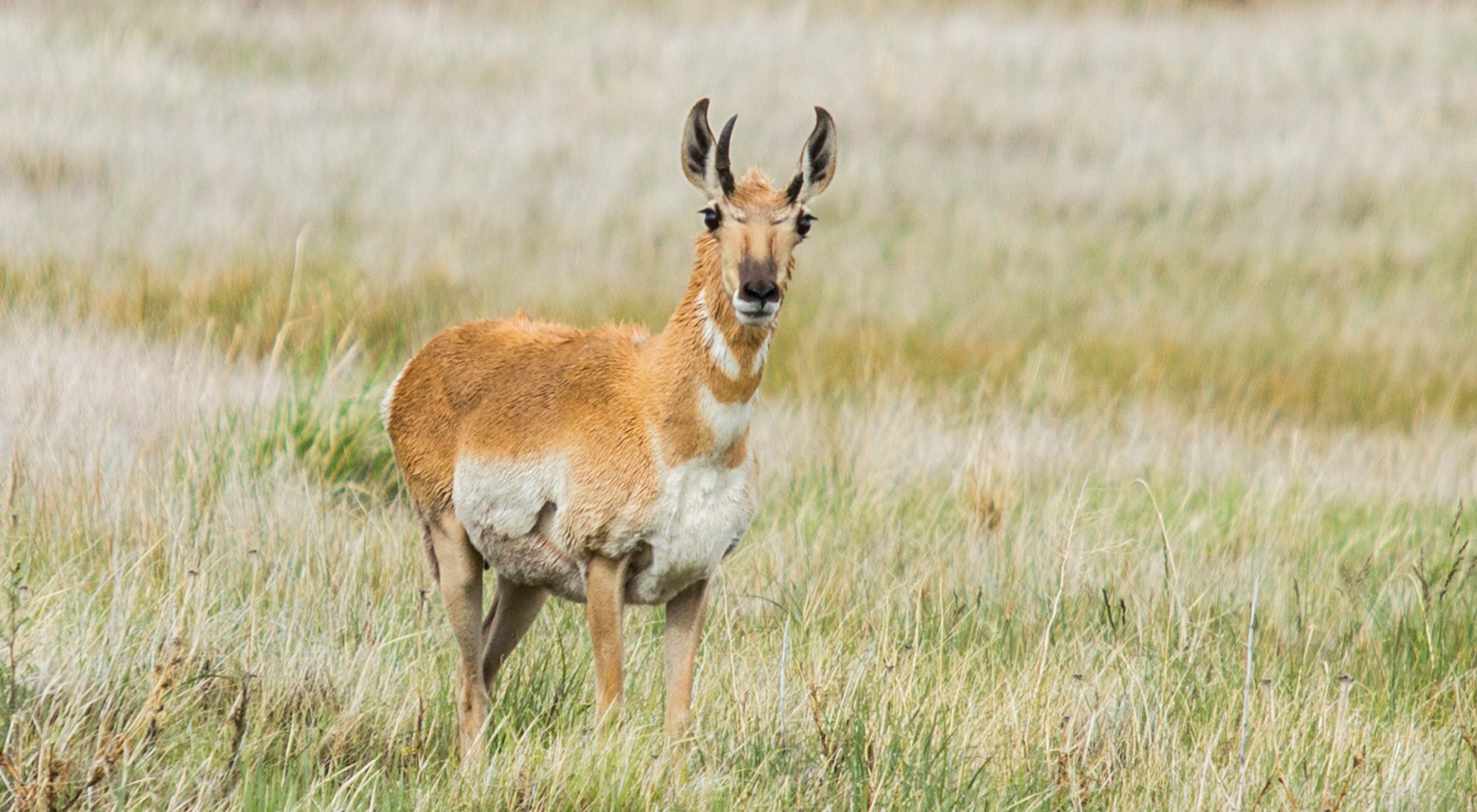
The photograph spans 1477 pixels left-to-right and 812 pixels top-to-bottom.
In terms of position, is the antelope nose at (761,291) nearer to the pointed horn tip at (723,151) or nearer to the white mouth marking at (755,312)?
the white mouth marking at (755,312)

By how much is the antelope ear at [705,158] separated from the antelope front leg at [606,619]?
94 cm

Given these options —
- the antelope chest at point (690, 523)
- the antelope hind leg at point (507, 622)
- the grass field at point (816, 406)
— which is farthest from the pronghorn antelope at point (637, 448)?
the grass field at point (816, 406)

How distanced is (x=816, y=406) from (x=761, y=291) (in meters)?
5.57

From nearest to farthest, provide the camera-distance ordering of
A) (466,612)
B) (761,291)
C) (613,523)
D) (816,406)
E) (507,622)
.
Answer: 1. (761,291)
2. (613,523)
3. (466,612)
4. (507,622)
5. (816,406)

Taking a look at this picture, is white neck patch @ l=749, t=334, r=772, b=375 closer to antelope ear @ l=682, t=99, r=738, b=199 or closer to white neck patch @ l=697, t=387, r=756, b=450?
white neck patch @ l=697, t=387, r=756, b=450

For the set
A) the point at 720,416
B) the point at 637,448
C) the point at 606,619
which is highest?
the point at 720,416

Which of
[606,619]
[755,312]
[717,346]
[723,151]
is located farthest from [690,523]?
[723,151]

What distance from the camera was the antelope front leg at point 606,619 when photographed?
12.7 feet

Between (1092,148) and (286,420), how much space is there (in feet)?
40.7

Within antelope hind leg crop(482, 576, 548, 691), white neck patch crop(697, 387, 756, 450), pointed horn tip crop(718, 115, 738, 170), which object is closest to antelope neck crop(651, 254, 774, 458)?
white neck patch crop(697, 387, 756, 450)

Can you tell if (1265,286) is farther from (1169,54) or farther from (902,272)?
(1169,54)

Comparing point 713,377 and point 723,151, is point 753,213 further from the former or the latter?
point 713,377

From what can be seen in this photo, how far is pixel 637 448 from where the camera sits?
388cm

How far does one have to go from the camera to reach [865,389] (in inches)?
368
